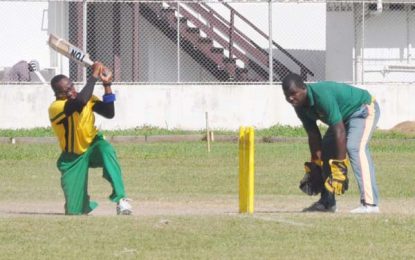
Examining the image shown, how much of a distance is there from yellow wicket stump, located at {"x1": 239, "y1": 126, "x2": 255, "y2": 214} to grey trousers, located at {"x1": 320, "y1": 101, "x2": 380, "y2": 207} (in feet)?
2.73

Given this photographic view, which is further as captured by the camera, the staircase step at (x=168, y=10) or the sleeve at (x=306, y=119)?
the staircase step at (x=168, y=10)

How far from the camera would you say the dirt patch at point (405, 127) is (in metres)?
28.4

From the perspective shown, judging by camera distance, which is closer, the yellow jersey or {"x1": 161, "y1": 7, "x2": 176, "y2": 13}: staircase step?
the yellow jersey

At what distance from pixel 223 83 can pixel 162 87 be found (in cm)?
137

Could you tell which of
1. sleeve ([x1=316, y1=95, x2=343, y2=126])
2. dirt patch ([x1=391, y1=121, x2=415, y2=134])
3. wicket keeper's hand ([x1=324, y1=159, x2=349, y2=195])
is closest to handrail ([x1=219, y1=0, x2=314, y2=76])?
dirt patch ([x1=391, y1=121, x2=415, y2=134])

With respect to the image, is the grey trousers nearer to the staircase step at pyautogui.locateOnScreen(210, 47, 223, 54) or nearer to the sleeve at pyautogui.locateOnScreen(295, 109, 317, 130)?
the sleeve at pyautogui.locateOnScreen(295, 109, 317, 130)

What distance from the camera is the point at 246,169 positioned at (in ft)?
43.7

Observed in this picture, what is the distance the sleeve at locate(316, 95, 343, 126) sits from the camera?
13062 mm

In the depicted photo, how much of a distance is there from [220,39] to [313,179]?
1827cm

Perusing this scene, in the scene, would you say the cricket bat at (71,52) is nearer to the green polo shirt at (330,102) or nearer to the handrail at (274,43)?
the green polo shirt at (330,102)

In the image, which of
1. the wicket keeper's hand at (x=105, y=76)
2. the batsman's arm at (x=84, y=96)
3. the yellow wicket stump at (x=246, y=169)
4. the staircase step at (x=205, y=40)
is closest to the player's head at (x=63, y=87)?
the batsman's arm at (x=84, y=96)

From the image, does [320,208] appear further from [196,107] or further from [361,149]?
[196,107]

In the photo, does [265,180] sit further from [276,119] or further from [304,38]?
[304,38]

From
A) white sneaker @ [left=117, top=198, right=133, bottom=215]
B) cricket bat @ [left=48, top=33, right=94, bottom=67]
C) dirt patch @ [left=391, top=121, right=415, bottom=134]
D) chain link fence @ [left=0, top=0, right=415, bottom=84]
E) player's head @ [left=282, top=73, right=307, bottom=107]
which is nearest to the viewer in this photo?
player's head @ [left=282, top=73, right=307, bottom=107]
